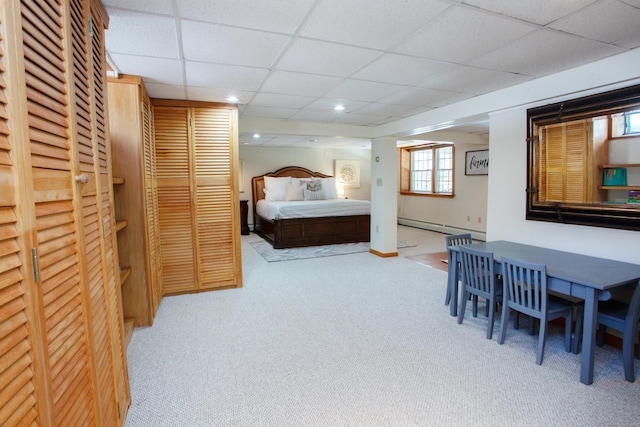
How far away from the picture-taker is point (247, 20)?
6.12 ft

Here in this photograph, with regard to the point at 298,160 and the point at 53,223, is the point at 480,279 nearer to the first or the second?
the point at 53,223

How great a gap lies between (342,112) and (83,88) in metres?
3.30

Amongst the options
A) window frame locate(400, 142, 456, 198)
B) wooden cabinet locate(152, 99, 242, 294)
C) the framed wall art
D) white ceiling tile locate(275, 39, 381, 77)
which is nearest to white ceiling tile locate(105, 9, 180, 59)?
white ceiling tile locate(275, 39, 381, 77)

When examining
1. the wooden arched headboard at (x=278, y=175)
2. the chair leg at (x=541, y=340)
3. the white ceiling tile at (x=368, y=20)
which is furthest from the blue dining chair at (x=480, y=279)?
the wooden arched headboard at (x=278, y=175)

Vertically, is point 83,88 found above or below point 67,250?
above

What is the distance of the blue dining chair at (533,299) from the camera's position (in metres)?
2.29

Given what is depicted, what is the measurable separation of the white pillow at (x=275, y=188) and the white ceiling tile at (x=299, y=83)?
4463 mm

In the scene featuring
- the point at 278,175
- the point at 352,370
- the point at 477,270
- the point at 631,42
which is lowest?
the point at 352,370

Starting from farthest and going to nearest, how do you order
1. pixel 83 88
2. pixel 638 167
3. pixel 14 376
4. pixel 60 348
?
pixel 638 167
pixel 83 88
pixel 60 348
pixel 14 376

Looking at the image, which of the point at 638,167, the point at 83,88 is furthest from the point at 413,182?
the point at 83,88

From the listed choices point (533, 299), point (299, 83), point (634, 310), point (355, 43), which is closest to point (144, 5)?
point (355, 43)

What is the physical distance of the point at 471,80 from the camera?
298 centimetres

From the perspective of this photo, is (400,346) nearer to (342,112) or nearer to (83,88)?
(83,88)

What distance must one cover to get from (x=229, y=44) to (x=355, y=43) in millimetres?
827
